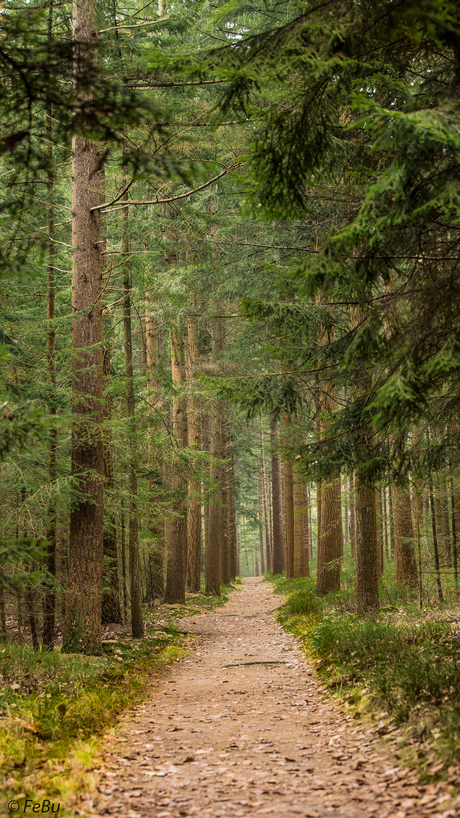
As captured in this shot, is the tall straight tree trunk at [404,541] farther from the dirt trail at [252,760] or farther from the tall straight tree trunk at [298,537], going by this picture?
the tall straight tree trunk at [298,537]

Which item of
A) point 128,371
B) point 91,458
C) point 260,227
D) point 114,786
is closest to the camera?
point 114,786

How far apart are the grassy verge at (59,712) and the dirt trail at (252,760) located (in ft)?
0.79

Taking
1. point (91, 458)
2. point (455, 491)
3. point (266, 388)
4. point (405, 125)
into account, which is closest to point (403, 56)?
point (405, 125)

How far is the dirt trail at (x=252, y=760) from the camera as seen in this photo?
12.4ft

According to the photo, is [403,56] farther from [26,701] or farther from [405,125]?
[26,701]

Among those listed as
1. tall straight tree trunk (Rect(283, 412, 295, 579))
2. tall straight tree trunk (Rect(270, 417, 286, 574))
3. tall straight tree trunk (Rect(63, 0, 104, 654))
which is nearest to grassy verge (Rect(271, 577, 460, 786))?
tall straight tree trunk (Rect(63, 0, 104, 654))

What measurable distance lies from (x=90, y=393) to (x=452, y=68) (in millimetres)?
6484

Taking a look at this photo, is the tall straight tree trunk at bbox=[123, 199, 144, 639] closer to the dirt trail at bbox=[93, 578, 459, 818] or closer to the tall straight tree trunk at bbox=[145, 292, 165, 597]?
the tall straight tree trunk at bbox=[145, 292, 165, 597]

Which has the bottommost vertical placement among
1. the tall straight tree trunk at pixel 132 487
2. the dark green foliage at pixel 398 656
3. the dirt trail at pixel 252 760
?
the dirt trail at pixel 252 760

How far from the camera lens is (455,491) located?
Result: 10891 mm

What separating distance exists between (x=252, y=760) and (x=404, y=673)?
1853 millimetres

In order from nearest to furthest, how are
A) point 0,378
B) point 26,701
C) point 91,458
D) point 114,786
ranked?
point 114,786 < point 26,701 < point 0,378 < point 91,458

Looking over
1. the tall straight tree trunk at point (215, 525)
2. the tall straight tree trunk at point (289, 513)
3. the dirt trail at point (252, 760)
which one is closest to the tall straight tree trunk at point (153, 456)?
the tall straight tree trunk at point (215, 525)

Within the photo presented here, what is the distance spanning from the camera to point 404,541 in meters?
12.3
